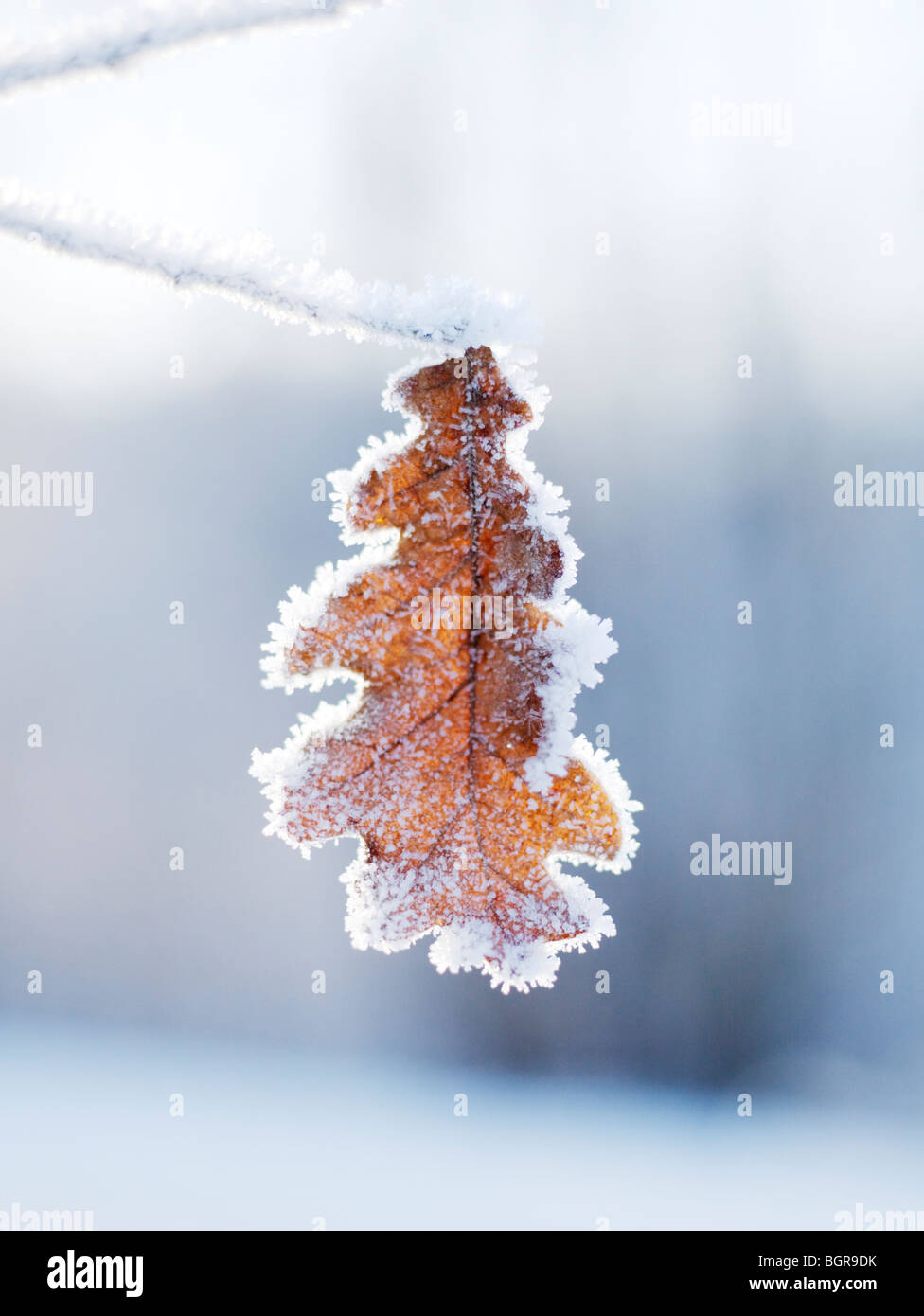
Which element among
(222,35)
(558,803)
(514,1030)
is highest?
(222,35)

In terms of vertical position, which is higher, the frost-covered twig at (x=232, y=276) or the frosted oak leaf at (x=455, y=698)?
the frost-covered twig at (x=232, y=276)

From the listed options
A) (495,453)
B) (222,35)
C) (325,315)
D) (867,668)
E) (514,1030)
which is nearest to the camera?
(222,35)

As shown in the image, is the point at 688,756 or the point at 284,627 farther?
the point at 688,756

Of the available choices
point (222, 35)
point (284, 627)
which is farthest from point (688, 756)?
point (222, 35)

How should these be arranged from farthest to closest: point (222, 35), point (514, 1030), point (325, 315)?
1. point (514, 1030)
2. point (325, 315)
3. point (222, 35)

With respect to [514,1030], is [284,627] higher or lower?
higher

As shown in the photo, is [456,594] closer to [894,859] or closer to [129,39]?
[129,39]

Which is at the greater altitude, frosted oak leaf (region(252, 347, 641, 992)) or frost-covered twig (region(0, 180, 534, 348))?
frost-covered twig (region(0, 180, 534, 348))

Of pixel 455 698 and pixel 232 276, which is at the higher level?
pixel 232 276
